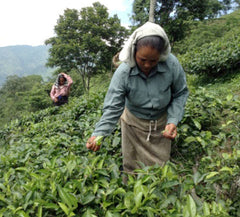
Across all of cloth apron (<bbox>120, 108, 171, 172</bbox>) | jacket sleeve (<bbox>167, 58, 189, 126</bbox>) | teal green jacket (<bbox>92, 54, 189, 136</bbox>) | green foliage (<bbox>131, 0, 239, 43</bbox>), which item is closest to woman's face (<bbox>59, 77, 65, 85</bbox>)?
cloth apron (<bbox>120, 108, 171, 172</bbox>)

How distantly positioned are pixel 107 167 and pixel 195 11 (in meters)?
15.0

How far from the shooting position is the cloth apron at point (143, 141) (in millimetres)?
1873

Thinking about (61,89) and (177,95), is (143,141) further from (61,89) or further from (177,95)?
(61,89)

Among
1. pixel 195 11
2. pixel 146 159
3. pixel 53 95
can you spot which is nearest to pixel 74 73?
pixel 195 11

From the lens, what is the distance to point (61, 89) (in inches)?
230

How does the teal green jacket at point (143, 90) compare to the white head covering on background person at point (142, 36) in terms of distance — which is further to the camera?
the teal green jacket at point (143, 90)

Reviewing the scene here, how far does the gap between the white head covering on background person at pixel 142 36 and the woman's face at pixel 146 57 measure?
2.0 inches

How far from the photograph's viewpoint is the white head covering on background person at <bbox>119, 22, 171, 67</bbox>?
51.5 inches

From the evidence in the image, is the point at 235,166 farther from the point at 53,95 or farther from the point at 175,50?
the point at 175,50

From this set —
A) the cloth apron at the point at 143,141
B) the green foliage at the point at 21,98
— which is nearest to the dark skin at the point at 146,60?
the cloth apron at the point at 143,141

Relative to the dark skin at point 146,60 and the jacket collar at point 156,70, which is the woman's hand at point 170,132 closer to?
the dark skin at point 146,60

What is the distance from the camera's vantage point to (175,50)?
45.9ft

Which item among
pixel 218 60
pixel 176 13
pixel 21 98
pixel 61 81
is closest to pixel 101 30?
pixel 176 13

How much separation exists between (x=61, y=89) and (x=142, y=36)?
4876 millimetres
